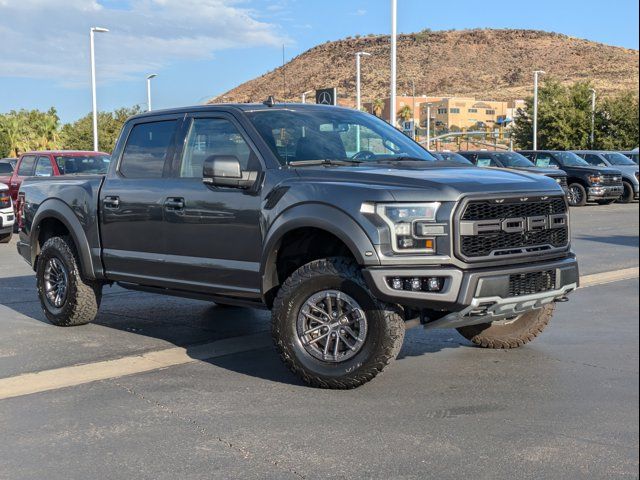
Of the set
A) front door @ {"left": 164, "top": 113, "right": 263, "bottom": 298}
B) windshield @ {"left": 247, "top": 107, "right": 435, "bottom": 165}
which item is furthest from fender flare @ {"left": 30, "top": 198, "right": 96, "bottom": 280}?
windshield @ {"left": 247, "top": 107, "right": 435, "bottom": 165}

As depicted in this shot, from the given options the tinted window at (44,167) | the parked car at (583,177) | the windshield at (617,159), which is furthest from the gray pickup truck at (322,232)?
the windshield at (617,159)

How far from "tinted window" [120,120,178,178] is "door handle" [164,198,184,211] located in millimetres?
378

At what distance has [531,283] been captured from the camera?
5223 mm

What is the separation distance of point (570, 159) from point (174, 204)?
898 inches

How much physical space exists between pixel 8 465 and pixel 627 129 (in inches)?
1977

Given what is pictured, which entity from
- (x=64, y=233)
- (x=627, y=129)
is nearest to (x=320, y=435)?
(x=64, y=233)

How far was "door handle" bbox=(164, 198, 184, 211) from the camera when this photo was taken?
6.35m

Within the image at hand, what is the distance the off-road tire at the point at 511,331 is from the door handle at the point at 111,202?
316 cm

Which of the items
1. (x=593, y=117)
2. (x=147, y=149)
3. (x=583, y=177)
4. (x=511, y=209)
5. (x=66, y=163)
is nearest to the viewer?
(x=511, y=209)

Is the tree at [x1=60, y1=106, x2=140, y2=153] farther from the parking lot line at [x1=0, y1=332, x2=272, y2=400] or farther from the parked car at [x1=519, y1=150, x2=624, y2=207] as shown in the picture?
the parking lot line at [x1=0, y1=332, x2=272, y2=400]

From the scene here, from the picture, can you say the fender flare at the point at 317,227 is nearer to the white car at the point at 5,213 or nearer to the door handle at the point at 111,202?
the door handle at the point at 111,202

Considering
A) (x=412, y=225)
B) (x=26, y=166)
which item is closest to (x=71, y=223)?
(x=412, y=225)

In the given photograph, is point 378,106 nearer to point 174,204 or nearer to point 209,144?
point 209,144

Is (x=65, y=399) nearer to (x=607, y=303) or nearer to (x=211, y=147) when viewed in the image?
(x=211, y=147)
